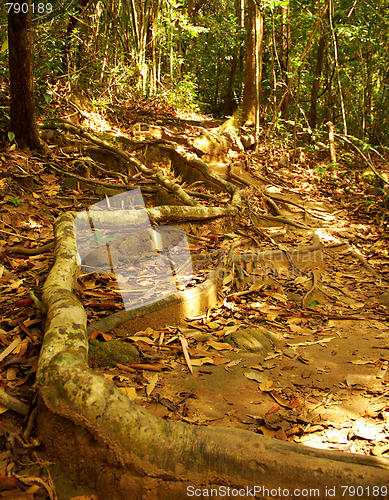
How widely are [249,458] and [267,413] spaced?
1.81ft

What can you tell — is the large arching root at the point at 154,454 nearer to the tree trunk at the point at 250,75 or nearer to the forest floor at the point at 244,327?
the forest floor at the point at 244,327

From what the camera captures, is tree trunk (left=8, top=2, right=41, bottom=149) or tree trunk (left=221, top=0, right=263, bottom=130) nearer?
tree trunk (left=8, top=2, right=41, bottom=149)

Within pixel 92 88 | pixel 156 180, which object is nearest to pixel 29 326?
pixel 156 180

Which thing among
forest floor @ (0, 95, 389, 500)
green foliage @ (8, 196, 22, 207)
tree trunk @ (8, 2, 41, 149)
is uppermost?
tree trunk @ (8, 2, 41, 149)

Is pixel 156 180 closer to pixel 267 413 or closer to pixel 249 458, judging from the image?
pixel 267 413

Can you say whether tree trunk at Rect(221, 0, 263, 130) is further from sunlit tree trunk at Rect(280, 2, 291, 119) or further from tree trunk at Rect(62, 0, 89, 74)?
tree trunk at Rect(62, 0, 89, 74)

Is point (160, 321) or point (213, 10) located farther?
point (213, 10)

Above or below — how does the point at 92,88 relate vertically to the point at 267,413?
above

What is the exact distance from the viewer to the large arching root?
1.39 m

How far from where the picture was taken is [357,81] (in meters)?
10.6

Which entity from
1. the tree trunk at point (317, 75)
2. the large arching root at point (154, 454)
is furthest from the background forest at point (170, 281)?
the tree trunk at point (317, 75)

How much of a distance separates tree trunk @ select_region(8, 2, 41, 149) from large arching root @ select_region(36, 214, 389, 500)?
424 cm

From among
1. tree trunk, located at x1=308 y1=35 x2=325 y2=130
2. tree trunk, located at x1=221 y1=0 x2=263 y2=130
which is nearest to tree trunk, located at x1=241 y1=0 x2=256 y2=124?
tree trunk, located at x1=221 y1=0 x2=263 y2=130

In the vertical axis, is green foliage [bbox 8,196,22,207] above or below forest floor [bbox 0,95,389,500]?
above
